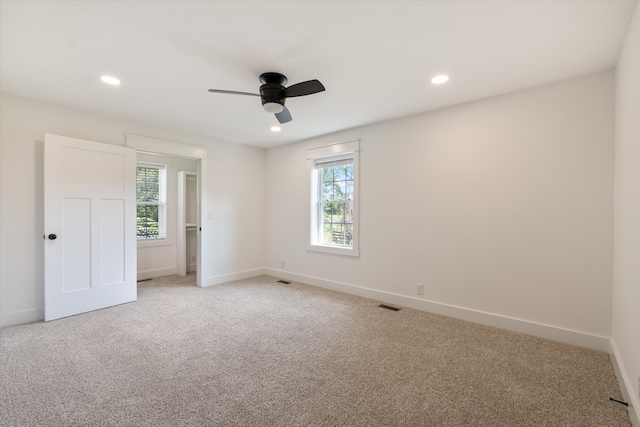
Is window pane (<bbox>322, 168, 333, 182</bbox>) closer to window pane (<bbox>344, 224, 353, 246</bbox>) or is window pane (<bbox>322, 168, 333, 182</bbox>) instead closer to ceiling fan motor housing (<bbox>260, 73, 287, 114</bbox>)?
window pane (<bbox>344, 224, 353, 246</bbox>)

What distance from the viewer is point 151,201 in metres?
5.46

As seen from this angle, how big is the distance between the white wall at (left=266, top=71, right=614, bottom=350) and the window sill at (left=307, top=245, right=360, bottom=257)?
118 mm

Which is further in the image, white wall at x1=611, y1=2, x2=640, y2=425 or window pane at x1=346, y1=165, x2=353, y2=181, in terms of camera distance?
window pane at x1=346, y1=165, x2=353, y2=181

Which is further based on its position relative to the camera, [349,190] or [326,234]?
[326,234]

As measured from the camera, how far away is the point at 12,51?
2307 mm

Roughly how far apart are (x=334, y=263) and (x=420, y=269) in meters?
1.41

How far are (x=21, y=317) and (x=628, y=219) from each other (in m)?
5.65

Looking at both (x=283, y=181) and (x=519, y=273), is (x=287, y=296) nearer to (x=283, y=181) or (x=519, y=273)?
(x=283, y=181)

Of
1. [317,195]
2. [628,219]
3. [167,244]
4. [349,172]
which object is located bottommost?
[167,244]

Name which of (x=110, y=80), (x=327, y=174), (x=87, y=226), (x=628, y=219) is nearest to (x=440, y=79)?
(x=628, y=219)

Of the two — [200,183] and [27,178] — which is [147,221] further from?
[27,178]

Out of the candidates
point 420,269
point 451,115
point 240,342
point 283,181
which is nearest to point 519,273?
point 420,269

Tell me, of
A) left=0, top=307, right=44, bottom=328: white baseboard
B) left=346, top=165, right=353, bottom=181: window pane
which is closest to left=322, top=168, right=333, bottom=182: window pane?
left=346, top=165, right=353, bottom=181: window pane

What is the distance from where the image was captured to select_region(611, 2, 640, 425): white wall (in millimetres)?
1739
